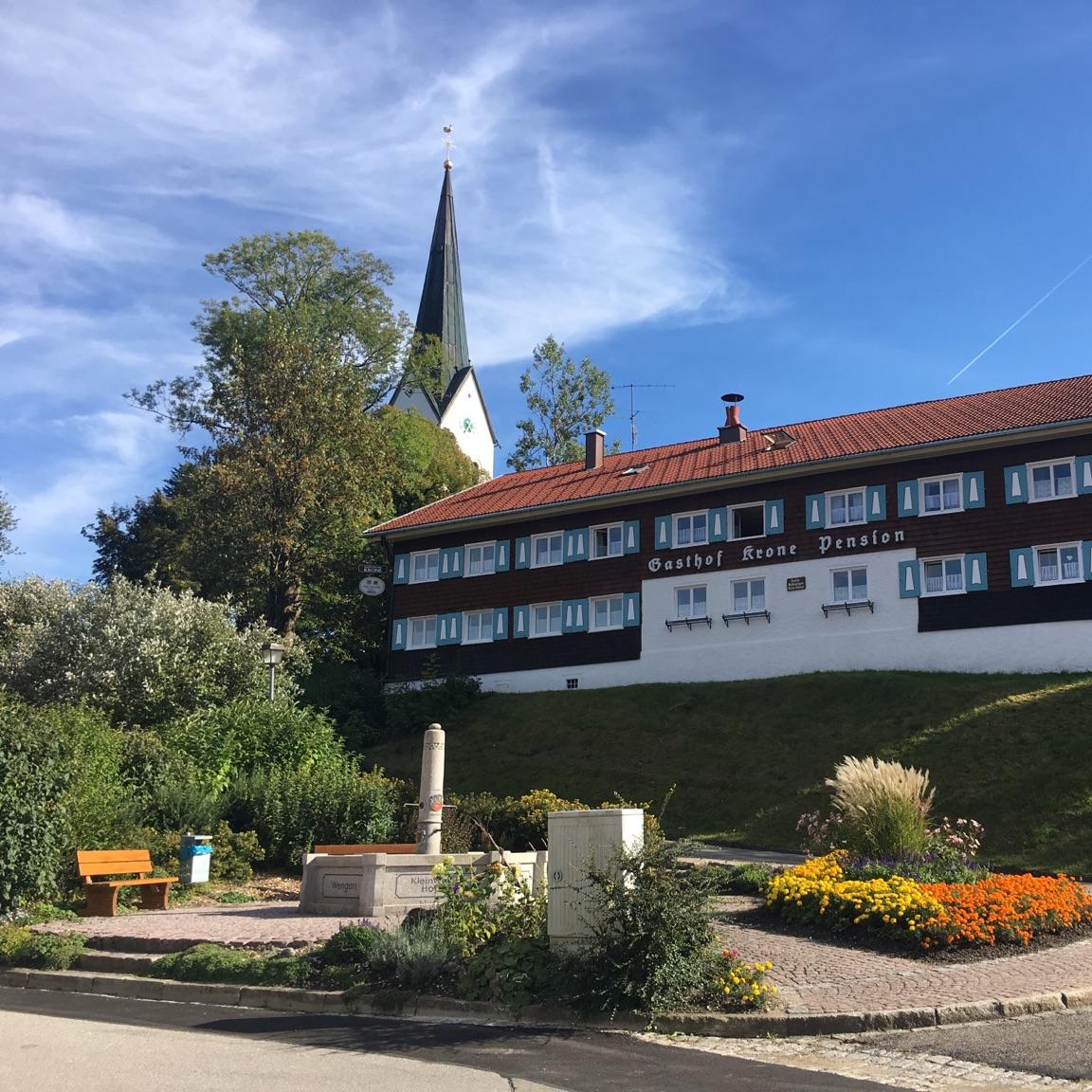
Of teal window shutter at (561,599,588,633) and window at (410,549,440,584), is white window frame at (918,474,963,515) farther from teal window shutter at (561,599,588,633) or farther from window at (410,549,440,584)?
window at (410,549,440,584)

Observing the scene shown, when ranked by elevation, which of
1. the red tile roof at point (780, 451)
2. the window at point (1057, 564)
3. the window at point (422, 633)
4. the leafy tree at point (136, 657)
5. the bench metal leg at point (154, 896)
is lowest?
the bench metal leg at point (154, 896)

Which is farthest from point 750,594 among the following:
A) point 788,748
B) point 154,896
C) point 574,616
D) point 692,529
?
point 154,896

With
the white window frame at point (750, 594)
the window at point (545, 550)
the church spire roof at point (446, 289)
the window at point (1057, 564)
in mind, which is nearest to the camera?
the window at point (1057, 564)

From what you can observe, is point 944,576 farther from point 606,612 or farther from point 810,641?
point 606,612

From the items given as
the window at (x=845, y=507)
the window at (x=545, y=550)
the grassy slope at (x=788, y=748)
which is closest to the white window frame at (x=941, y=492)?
the window at (x=845, y=507)

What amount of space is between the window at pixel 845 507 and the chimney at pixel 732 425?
6612mm

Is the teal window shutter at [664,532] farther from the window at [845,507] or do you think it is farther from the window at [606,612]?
the window at [845,507]

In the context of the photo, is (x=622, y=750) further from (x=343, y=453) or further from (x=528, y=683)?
(x=343, y=453)

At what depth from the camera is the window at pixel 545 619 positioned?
38625mm

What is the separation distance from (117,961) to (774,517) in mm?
25678

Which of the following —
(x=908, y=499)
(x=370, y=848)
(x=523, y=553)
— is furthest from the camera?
(x=523, y=553)

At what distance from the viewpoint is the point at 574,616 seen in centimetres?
3816

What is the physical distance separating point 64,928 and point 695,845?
8.40 m

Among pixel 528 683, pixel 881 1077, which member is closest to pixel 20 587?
pixel 528 683
